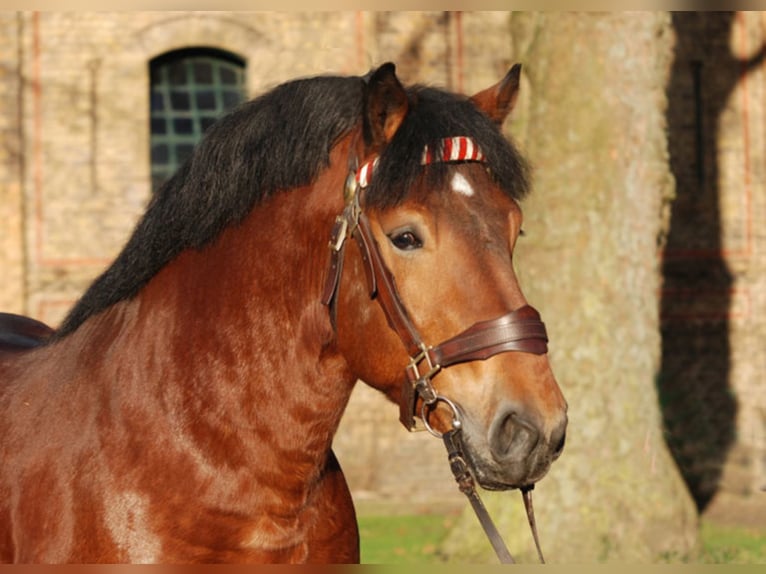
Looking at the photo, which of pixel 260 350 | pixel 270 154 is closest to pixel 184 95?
pixel 270 154

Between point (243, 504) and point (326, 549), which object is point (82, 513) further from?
point (326, 549)

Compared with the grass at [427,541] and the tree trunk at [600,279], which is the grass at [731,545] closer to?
the grass at [427,541]

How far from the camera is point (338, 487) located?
4004mm

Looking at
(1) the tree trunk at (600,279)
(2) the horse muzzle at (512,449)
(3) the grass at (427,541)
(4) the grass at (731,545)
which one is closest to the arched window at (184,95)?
(3) the grass at (427,541)

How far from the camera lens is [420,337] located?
3533 millimetres

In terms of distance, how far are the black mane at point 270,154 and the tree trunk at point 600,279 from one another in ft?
19.2

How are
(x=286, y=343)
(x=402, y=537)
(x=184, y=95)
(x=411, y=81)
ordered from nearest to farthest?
1. (x=286, y=343)
2. (x=402, y=537)
3. (x=411, y=81)
4. (x=184, y=95)

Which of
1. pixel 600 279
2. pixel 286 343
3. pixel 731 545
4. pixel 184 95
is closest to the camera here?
pixel 286 343

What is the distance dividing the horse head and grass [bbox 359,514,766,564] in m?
6.55

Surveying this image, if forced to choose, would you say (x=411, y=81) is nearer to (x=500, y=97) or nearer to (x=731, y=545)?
(x=731, y=545)

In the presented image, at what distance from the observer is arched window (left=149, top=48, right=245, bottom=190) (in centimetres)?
1589

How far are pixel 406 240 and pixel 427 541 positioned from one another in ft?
28.0

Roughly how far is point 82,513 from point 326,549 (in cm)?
71

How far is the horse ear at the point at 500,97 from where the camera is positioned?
409cm
